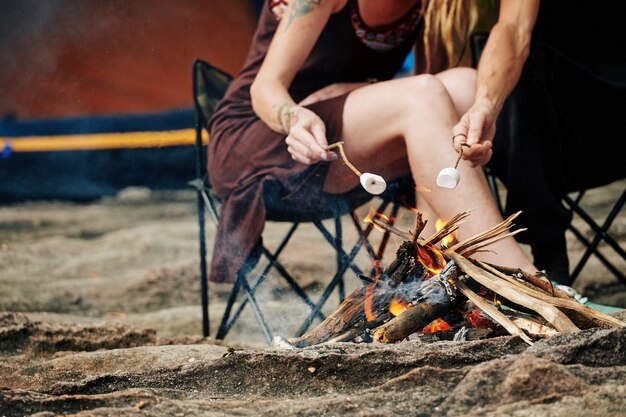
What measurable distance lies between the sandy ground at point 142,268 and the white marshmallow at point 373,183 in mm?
1328

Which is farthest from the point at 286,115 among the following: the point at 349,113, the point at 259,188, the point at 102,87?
the point at 102,87

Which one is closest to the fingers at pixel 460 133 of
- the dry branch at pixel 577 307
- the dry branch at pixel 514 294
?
the dry branch at pixel 514 294

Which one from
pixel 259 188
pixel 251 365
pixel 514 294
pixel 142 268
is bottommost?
pixel 142 268

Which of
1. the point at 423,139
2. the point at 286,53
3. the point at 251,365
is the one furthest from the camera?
the point at 286,53

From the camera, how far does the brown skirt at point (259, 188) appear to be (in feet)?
8.91

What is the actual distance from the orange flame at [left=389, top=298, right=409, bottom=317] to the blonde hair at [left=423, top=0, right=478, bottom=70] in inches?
53.6

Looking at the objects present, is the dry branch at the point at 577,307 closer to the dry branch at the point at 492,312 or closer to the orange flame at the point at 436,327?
the dry branch at the point at 492,312

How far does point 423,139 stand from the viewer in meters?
2.38

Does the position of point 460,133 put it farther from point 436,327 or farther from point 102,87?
point 102,87

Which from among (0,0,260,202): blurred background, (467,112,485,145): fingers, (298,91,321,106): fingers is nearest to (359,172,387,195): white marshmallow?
(467,112,485,145): fingers

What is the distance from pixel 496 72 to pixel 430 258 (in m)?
0.82

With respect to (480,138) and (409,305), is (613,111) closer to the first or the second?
(480,138)

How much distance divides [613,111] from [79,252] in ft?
11.3

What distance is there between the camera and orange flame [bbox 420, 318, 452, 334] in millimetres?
1971
